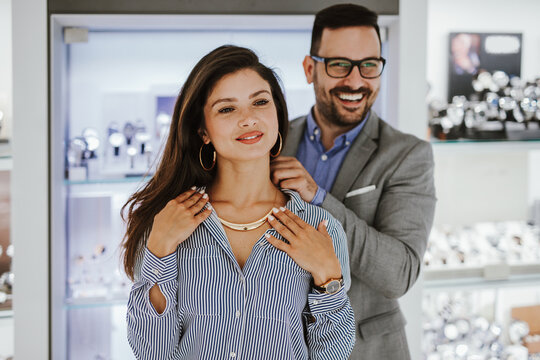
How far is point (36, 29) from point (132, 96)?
47 centimetres

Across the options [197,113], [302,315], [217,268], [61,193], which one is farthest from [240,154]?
[61,193]

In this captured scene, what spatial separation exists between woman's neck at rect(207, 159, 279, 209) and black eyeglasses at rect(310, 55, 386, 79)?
491 millimetres

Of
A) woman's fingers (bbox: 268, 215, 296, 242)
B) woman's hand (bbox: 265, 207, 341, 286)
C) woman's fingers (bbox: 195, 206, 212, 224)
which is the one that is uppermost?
woman's fingers (bbox: 195, 206, 212, 224)

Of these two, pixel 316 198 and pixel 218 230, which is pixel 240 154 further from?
pixel 316 198

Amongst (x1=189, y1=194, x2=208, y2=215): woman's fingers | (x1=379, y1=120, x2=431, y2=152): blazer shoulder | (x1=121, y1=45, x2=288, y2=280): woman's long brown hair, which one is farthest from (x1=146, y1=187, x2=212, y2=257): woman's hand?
(x1=379, y1=120, x2=431, y2=152): blazer shoulder

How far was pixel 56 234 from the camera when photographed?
2035 mm

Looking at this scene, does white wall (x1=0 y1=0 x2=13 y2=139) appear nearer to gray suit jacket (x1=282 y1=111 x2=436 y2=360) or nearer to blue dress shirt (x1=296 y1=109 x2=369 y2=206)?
blue dress shirt (x1=296 y1=109 x2=369 y2=206)

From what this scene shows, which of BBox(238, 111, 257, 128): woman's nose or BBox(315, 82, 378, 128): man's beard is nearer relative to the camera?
BBox(238, 111, 257, 128): woman's nose

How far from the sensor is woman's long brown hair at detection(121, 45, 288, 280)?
146cm

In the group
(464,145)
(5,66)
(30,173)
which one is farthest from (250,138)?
(5,66)

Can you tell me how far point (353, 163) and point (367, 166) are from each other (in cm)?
5

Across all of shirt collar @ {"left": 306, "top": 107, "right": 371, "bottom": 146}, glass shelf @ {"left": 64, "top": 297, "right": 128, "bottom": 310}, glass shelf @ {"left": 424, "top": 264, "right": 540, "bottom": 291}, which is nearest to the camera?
shirt collar @ {"left": 306, "top": 107, "right": 371, "bottom": 146}

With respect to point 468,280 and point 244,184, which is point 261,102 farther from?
point 468,280

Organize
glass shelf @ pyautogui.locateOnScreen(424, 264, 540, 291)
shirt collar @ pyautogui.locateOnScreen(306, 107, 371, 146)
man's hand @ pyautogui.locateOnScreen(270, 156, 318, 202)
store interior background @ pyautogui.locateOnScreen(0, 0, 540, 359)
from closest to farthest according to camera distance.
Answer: man's hand @ pyautogui.locateOnScreen(270, 156, 318, 202)
shirt collar @ pyautogui.locateOnScreen(306, 107, 371, 146)
store interior background @ pyautogui.locateOnScreen(0, 0, 540, 359)
glass shelf @ pyautogui.locateOnScreen(424, 264, 540, 291)
